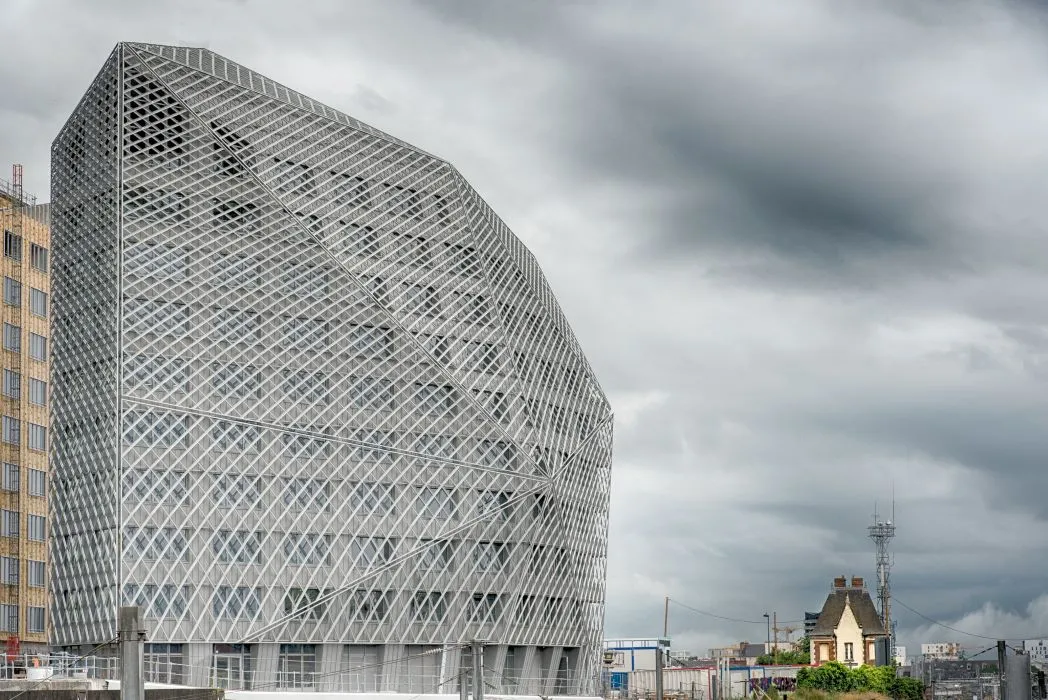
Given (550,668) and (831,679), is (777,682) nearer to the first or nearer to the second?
(831,679)

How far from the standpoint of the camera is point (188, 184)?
84.1 metres

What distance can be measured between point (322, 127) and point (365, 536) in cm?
2894

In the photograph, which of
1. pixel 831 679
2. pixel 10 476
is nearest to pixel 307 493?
pixel 10 476

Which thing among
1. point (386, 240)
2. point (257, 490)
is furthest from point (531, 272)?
point (257, 490)

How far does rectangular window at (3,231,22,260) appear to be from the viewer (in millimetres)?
105262

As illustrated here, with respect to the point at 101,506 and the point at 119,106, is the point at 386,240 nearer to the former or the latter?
the point at 119,106

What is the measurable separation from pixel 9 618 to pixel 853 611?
302ft

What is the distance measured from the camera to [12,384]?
10481 cm

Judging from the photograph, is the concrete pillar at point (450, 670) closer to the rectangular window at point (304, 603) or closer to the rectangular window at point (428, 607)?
the rectangular window at point (428, 607)

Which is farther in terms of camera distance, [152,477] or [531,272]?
[531,272]

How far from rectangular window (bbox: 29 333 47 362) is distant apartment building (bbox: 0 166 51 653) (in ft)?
0.26

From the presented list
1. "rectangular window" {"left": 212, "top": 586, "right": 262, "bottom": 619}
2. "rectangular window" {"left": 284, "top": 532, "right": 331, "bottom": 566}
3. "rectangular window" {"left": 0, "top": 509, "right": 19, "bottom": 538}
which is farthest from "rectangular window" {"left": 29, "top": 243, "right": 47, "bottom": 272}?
"rectangular window" {"left": 212, "top": 586, "right": 262, "bottom": 619}

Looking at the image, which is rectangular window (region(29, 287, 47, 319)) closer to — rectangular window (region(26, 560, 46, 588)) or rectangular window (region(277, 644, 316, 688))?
rectangular window (region(26, 560, 46, 588))

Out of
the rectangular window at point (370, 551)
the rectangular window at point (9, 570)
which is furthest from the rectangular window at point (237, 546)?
the rectangular window at point (9, 570)
